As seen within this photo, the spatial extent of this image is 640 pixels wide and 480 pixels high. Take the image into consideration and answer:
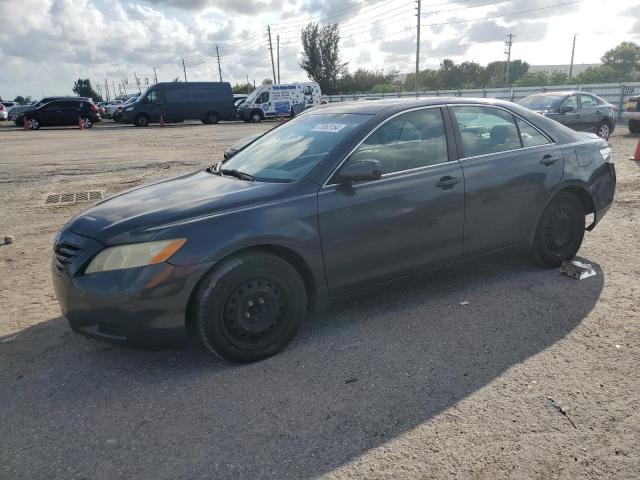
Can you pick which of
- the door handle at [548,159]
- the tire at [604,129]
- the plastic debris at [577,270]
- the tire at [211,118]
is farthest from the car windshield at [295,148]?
the tire at [211,118]

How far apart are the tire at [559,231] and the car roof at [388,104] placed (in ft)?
3.33

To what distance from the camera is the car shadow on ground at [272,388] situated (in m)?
2.52

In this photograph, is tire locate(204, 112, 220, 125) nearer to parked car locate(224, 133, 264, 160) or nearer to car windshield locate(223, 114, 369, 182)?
parked car locate(224, 133, 264, 160)

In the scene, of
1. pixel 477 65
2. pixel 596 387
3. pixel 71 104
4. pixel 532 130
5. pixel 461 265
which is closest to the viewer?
pixel 596 387

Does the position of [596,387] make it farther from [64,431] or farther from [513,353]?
[64,431]

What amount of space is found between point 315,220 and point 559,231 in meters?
2.60

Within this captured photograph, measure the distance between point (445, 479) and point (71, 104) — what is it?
31.1m

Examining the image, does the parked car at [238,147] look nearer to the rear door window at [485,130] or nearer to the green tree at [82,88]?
the rear door window at [485,130]

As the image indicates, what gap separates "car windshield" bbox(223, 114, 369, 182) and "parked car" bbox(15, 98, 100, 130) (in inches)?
1072

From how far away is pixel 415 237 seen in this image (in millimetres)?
3854

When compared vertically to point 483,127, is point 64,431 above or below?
below

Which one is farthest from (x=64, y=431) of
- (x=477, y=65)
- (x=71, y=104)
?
(x=477, y=65)

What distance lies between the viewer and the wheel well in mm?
3148

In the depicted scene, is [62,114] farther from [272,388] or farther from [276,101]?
[272,388]
